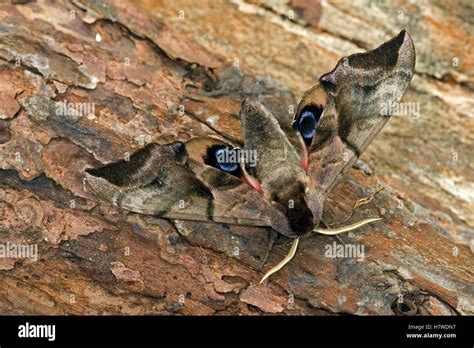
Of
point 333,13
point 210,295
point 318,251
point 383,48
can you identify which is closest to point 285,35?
point 333,13

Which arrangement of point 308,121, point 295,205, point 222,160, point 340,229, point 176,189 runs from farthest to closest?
point 308,121 → point 222,160 → point 176,189 → point 340,229 → point 295,205

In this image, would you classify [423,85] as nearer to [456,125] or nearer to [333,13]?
[456,125]

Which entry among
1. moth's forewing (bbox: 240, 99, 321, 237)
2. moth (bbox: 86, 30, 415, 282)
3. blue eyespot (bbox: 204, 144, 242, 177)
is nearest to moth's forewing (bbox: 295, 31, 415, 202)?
moth (bbox: 86, 30, 415, 282)

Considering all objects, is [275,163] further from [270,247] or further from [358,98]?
[358,98]

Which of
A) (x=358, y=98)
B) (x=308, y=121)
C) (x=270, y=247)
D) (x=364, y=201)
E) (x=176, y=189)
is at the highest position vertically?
(x=358, y=98)

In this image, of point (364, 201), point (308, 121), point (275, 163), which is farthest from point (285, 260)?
point (308, 121)

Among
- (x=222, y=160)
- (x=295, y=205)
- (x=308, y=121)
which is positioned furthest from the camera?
(x=308, y=121)

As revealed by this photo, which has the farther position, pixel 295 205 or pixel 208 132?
pixel 208 132
